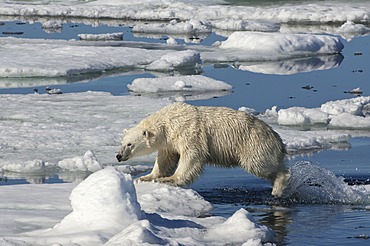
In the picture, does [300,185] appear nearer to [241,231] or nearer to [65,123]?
[241,231]

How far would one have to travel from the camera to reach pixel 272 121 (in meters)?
11.5

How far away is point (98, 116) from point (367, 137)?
352cm

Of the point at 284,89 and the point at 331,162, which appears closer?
the point at 331,162

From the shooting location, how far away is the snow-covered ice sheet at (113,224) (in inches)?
217

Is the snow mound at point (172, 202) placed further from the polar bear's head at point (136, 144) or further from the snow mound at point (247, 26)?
the snow mound at point (247, 26)

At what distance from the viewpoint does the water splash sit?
7785 millimetres

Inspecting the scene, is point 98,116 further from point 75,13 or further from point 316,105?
point 75,13

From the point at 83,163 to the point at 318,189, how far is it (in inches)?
93.3

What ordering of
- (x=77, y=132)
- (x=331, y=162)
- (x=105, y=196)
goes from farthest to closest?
1. (x=77, y=132)
2. (x=331, y=162)
3. (x=105, y=196)

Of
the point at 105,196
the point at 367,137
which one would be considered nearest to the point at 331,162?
the point at 367,137

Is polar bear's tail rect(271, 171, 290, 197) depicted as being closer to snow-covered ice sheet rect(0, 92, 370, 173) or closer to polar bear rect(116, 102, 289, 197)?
polar bear rect(116, 102, 289, 197)

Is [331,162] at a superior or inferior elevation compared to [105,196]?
inferior

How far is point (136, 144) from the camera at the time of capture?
7871 mm

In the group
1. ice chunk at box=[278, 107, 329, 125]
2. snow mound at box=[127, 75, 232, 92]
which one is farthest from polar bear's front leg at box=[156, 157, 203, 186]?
snow mound at box=[127, 75, 232, 92]
